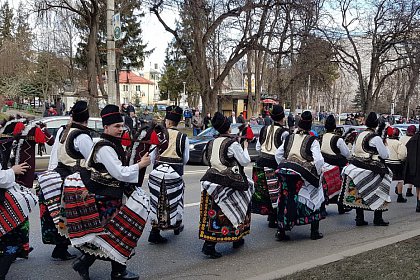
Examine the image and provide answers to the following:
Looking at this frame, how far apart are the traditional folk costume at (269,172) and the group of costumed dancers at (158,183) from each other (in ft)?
0.05

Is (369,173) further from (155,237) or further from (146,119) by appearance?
(146,119)

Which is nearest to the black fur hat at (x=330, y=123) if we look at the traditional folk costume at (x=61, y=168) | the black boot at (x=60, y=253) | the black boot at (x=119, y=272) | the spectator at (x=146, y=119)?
the spectator at (x=146, y=119)

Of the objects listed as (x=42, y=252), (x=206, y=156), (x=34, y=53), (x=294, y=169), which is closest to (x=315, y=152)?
(x=294, y=169)

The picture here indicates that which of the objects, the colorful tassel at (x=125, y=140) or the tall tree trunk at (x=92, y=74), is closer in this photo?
the colorful tassel at (x=125, y=140)

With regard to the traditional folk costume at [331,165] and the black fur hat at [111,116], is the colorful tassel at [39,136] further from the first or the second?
the traditional folk costume at [331,165]

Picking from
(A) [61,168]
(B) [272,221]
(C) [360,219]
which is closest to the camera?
(A) [61,168]

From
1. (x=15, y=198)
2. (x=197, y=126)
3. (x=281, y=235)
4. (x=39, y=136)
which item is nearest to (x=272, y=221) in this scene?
(x=281, y=235)

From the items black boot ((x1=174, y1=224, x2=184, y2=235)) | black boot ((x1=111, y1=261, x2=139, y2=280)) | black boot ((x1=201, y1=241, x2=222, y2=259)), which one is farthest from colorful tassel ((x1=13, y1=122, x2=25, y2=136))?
black boot ((x1=174, y1=224, x2=184, y2=235))

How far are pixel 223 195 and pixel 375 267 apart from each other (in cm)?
198

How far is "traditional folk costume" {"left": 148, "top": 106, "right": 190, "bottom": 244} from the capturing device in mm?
6781

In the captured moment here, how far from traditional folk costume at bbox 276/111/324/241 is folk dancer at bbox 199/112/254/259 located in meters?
0.84

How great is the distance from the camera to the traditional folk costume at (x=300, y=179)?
6793 mm

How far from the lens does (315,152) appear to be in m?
6.81

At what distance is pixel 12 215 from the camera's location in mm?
4852
